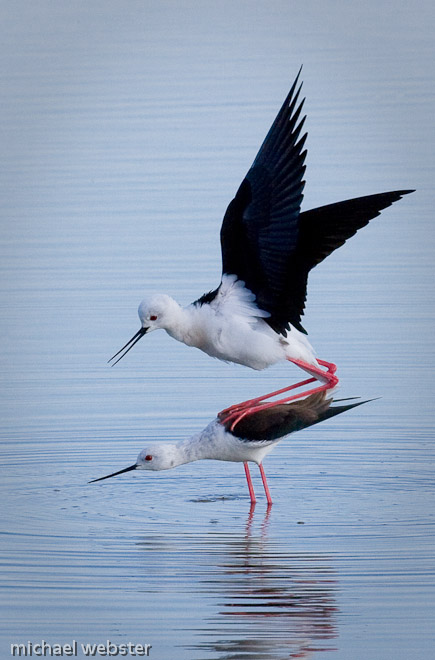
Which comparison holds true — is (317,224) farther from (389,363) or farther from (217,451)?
(389,363)

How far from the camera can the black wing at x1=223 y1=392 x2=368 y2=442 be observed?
1036 centimetres

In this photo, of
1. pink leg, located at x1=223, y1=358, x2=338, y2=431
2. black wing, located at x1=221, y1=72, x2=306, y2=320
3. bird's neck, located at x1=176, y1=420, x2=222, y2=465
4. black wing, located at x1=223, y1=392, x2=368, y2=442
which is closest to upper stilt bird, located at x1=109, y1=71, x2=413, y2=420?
black wing, located at x1=221, y1=72, x2=306, y2=320

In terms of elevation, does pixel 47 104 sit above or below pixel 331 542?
above

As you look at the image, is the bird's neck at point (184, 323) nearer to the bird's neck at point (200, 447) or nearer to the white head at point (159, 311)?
the white head at point (159, 311)

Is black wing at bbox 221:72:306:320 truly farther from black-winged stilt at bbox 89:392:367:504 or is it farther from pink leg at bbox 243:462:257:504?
pink leg at bbox 243:462:257:504

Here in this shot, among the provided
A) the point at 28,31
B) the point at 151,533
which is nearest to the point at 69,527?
the point at 151,533

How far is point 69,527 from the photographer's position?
9.55 metres

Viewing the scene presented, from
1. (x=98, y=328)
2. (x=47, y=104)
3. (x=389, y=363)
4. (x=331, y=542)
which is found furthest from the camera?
(x=47, y=104)

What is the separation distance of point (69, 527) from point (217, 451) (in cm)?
129

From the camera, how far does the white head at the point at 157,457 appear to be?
10484 millimetres

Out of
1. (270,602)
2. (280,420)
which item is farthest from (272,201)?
(270,602)

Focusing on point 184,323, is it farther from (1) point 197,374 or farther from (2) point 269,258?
(1) point 197,374

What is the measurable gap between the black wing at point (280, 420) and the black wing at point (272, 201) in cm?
103

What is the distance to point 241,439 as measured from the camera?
34.1 ft
